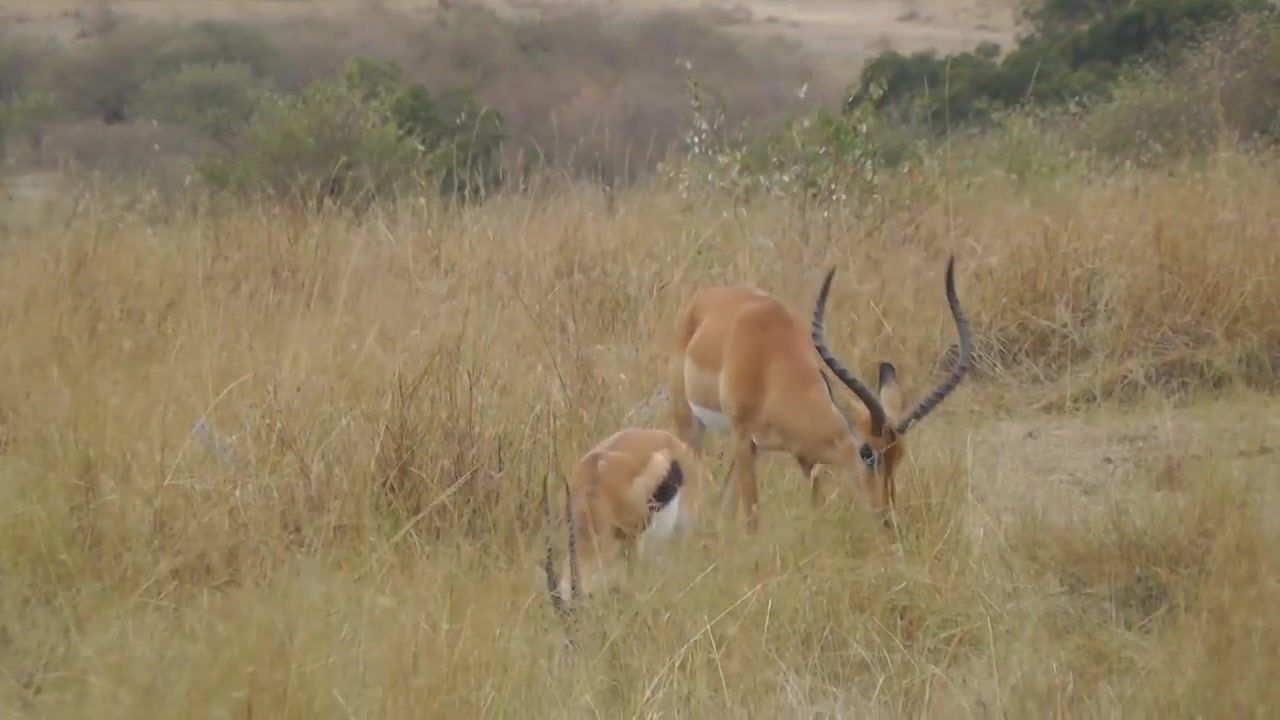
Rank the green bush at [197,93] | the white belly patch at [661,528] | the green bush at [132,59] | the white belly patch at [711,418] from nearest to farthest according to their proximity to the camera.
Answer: the white belly patch at [661,528] → the white belly patch at [711,418] → the green bush at [197,93] → the green bush at [132,59]

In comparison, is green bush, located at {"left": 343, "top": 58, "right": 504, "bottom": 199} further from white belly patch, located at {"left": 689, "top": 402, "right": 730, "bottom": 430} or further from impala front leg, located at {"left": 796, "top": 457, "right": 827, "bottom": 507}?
impala front leg, located at {"left": 796, "top": 457, "right": 827, "bottom": 507}

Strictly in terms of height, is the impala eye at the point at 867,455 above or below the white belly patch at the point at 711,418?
above

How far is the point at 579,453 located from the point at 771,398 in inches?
25.7

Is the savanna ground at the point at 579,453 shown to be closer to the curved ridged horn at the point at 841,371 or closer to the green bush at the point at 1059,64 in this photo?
the curved ridged horn at the point at 841,371

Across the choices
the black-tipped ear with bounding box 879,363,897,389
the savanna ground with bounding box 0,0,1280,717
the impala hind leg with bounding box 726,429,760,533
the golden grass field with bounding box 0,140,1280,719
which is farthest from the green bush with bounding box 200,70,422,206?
the black-tipped ear with bounding box 879,363,897,389

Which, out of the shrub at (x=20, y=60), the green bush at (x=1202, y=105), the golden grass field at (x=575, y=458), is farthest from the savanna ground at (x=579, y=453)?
the shrub at (x=20, y=60)

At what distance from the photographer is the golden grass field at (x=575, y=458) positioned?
11.5 ft

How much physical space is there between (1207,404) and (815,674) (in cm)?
294

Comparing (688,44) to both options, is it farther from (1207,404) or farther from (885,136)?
(1207,404)

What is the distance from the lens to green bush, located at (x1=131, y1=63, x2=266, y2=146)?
1864 centimetres

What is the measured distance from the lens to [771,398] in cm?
530

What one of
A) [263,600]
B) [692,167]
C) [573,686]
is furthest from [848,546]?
[692,167]

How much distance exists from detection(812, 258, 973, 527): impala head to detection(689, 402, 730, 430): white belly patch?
27.9 inches

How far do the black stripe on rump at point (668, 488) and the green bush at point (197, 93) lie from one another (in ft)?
45.1
